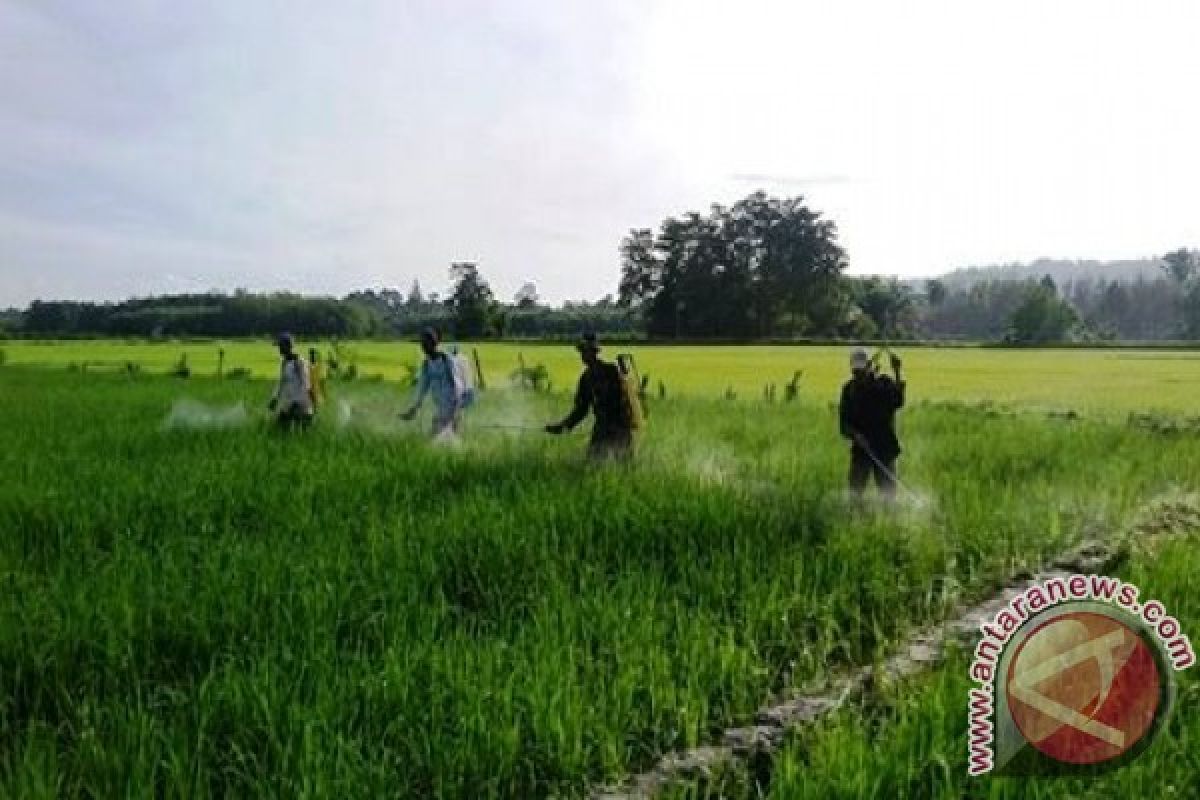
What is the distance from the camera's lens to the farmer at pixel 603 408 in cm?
776

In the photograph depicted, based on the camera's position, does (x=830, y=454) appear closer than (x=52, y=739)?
No

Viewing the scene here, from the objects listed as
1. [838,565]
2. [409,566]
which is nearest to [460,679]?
[409,566]

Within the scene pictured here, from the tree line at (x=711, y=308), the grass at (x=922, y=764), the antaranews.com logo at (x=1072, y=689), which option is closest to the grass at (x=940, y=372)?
the tree line at (x=711, y=308)

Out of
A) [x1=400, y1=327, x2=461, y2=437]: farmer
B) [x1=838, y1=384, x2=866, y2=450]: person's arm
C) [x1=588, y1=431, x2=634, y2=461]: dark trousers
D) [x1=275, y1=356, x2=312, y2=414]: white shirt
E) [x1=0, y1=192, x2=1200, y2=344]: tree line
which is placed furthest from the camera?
[x1=0, y1=192, x2=1200, y2=344]: tree line

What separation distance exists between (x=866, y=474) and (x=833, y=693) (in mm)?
3159

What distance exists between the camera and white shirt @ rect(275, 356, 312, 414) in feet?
34.9

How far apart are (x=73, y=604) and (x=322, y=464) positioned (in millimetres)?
4257

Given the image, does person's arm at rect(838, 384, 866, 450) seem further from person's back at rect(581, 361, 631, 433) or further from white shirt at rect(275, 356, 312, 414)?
white shirt at rect(275, 356, 312, 414)

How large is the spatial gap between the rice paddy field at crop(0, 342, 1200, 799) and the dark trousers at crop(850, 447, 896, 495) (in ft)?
0.59

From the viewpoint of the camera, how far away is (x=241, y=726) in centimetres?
310

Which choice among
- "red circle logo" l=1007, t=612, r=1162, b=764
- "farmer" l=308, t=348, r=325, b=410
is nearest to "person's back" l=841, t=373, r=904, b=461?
"red circle logo" l=1007, t=612, r=1162, b=764

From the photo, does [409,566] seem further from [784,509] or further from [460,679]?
[784,509]

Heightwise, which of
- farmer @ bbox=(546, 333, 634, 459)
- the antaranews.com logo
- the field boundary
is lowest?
the field boundary

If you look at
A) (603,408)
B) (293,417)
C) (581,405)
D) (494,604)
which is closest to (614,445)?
(603,408)
